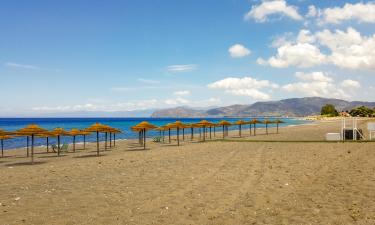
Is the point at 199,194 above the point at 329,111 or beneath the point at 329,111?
beneath

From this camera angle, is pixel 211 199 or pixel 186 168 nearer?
pixel 211 199

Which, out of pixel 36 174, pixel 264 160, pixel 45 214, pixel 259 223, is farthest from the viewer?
pixel 264 160

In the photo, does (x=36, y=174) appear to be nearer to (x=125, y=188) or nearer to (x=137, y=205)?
(x=125, y=188)

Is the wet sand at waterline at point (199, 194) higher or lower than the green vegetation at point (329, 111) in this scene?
lower

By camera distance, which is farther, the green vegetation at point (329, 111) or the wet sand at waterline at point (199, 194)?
the green vegetation at point (329, 111)

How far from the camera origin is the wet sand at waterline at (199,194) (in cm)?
620

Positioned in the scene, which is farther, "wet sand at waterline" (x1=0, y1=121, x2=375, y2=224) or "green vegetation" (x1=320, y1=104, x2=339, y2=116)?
"green vegetation" (x1=320, y1=104, x2=339, y2=116)

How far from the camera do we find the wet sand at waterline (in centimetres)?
620

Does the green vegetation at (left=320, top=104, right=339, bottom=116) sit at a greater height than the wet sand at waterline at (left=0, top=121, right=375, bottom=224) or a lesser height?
greater

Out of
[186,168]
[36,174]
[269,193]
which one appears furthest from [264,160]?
[36,174]

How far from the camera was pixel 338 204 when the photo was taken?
266 inches

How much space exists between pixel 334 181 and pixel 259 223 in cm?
421

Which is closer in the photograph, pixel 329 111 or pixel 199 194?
pixel 199 194

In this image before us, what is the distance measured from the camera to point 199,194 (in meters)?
7.97
